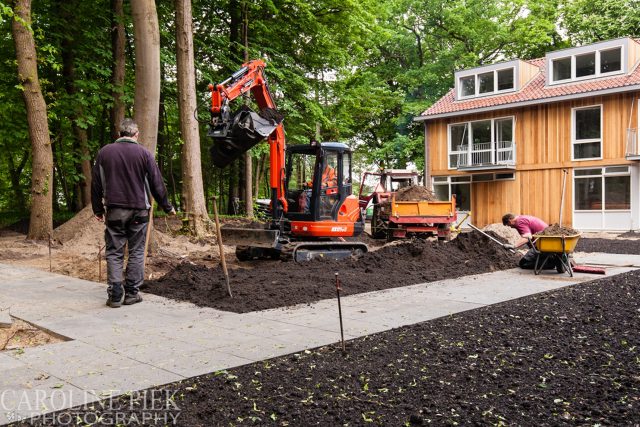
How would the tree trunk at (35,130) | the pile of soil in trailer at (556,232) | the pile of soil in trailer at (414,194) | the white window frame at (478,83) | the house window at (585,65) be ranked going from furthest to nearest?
the white window frame at (478,83) → the house window at (585,65) → the pile of soil in trailer at (414,194) → the tree trunk at (35,130) → the pile of soil in trailer at (556,232)

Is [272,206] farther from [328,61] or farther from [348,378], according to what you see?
[328,61]

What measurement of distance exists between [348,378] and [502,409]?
1008 mm

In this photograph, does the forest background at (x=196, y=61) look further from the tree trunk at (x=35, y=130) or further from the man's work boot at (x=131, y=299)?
the man's work boot at (x=131, y=299)

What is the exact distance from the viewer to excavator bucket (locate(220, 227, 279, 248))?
9.95 metres

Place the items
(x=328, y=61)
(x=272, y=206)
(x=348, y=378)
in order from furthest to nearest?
(x=328, y=61)
(x=272, y=206)
(x=348, y=378)

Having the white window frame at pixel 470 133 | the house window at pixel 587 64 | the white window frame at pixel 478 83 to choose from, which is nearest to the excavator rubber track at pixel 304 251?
the white window frame at pixel 470 133

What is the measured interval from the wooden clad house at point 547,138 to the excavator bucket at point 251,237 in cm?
1796

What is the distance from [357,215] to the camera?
38.8 feet

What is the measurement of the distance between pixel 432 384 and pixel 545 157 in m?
23.6

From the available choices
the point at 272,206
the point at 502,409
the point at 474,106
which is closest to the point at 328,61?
the point at 474,106

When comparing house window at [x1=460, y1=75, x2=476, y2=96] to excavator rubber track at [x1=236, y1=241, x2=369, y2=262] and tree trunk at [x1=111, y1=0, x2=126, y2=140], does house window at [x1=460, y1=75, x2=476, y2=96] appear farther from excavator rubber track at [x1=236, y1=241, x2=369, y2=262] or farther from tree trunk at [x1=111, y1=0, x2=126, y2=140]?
excavator rubber track at [x1=236, y1=241, x2=369, y2=262]

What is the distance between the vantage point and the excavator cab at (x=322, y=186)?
10883 mm

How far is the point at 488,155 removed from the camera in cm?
2714

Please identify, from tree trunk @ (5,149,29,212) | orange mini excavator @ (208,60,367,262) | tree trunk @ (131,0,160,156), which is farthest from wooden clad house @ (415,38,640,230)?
tree trunk @ (5,149,29,212)
